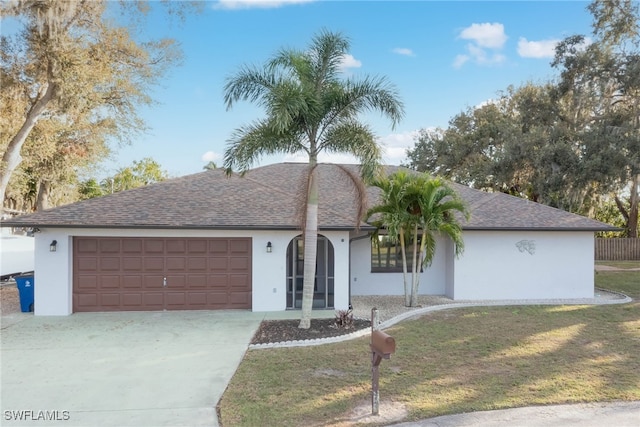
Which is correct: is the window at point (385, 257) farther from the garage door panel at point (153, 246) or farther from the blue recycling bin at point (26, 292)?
the blue recycling bin at point (26, 292)

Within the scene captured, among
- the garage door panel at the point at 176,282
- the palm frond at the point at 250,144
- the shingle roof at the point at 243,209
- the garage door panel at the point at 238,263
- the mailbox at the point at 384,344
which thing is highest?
the palm frond at the point at 250,144

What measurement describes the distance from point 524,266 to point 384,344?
1061cm

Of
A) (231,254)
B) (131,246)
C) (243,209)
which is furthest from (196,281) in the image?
(243,209)

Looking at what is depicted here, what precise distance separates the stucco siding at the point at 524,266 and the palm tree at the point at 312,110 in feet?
20.6

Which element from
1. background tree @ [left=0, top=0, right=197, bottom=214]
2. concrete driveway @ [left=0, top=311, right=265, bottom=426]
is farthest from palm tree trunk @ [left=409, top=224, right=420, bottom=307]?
background tree @ [left=0, top=0, right=197, bottom=214]

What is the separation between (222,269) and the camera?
11945 mm

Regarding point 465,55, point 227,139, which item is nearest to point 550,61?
point 465,55

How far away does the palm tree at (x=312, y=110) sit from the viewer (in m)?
9.16

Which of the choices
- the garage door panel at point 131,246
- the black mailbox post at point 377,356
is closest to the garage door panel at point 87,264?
the garage door panel at point 131,246

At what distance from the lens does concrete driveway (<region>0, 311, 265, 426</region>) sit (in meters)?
5.50

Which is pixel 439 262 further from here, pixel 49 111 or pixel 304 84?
pixel 49 111

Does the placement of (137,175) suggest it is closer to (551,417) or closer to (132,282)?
(132,282)

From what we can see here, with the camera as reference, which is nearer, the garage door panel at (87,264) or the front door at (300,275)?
the garage door panel at (87,264)

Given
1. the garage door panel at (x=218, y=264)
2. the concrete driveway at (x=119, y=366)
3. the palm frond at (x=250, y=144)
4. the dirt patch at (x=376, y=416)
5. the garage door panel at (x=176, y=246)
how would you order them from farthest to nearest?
the garage door panel at (x=218, y=264) < the garage door panel at (x=176, y=246) < the palm frond at (x=250, y=144) < the concrete driveway at (x=119, y=366) < the dirt patch at (x=376, y=416)
